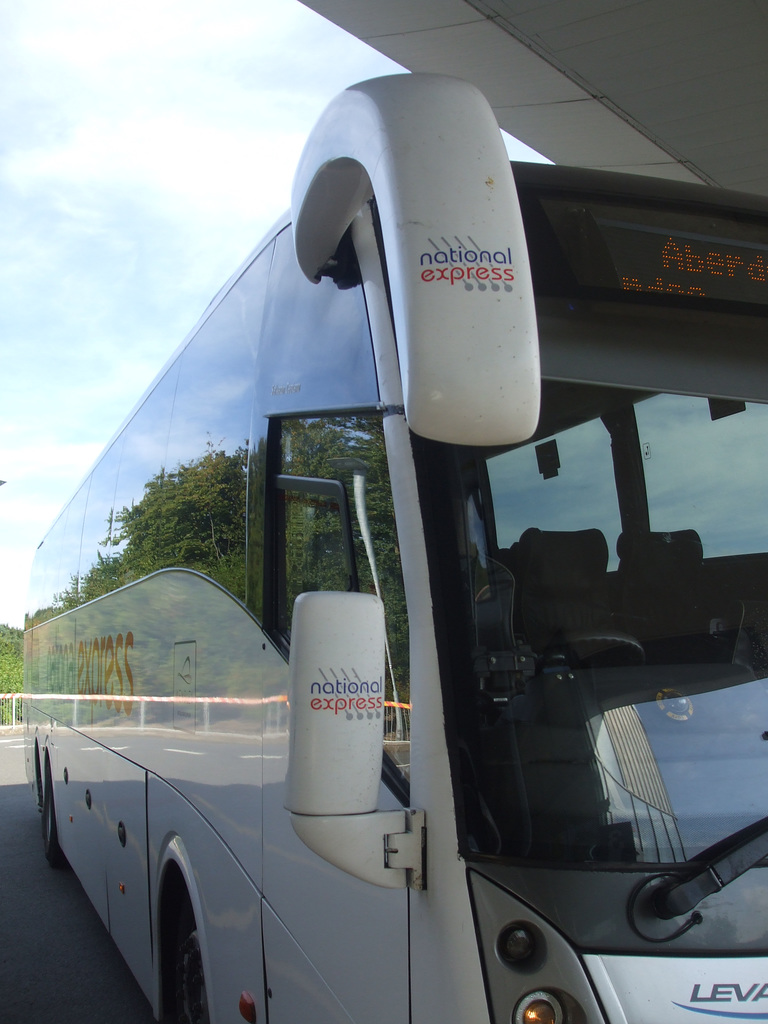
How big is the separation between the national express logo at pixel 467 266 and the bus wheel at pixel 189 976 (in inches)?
127

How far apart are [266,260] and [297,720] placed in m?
2.15

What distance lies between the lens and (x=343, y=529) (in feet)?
7.94

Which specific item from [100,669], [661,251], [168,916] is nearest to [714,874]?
[661,251]

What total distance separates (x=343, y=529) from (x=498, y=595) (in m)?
0.51

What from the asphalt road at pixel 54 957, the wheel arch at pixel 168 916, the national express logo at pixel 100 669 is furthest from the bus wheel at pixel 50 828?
the wheel arch at pixel 168 916

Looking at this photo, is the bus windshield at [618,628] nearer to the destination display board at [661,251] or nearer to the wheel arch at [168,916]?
the destination display board at [661,251]

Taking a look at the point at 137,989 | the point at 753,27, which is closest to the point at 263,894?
the point at 137,989

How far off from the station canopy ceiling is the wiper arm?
Answer: 8146mm

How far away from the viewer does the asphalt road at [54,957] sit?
18.8 ft

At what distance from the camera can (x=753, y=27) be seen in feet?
27.2

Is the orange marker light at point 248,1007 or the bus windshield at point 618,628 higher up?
the bus windshield at point 618,628

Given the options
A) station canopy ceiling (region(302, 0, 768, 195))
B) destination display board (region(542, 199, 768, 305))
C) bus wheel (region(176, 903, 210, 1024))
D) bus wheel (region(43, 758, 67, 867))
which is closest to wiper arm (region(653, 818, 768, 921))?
destination display board (region(542, 199, 768, 305))

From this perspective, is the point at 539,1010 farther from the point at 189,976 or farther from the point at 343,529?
the point at 189,976

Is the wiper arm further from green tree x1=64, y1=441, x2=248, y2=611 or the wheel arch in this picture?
the wheel arch
